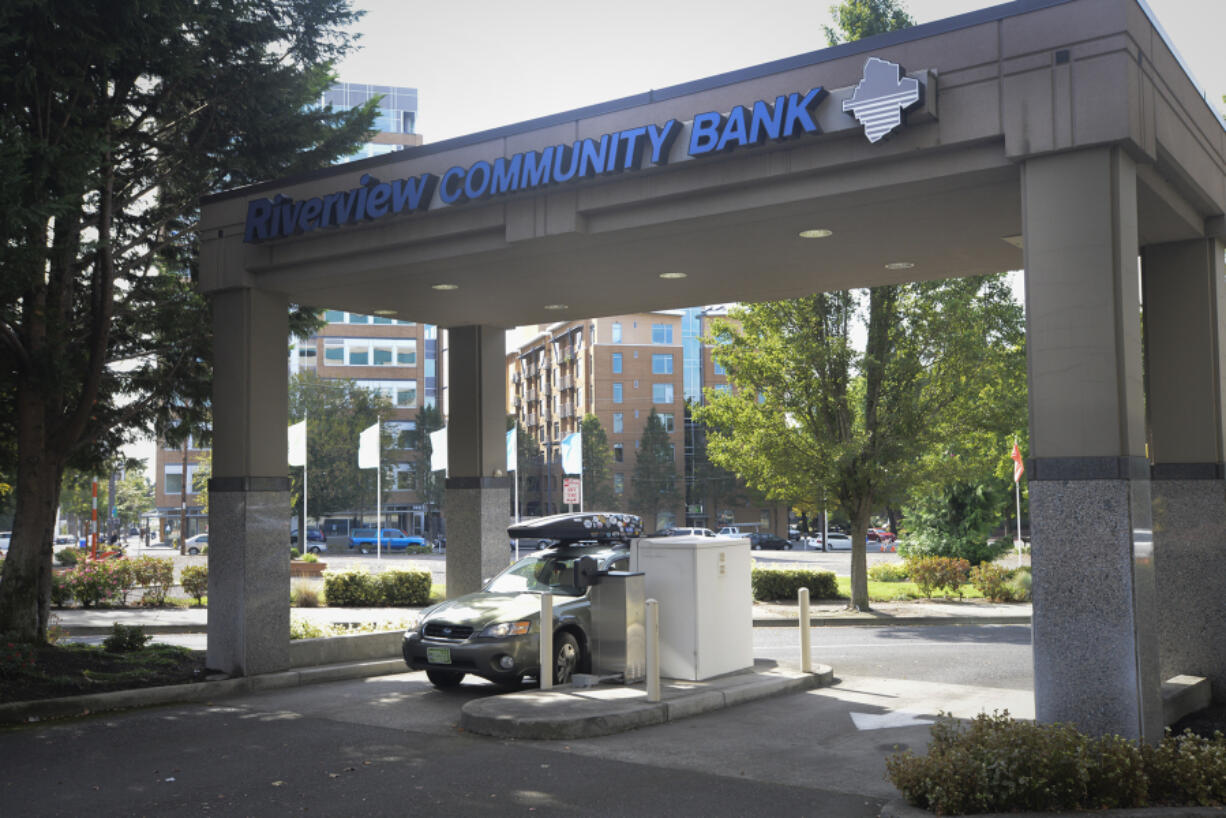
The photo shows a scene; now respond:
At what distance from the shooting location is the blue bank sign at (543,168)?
9948mm

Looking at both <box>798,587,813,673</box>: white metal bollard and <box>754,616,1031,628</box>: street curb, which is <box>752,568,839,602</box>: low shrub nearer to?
<box>754,616,1031,628</box>: street curb

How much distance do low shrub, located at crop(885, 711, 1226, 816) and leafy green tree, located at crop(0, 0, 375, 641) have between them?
956 centimetres

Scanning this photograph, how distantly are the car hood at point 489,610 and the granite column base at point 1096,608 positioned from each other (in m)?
6.01

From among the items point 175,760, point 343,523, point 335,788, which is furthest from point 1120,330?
point 343,523

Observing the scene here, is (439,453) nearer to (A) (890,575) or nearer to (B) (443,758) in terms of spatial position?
(A) (890,575)

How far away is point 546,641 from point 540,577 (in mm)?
2105

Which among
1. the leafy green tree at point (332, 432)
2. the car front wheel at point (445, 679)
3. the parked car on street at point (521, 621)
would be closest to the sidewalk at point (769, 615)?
the car front wheel at point (445, 679)

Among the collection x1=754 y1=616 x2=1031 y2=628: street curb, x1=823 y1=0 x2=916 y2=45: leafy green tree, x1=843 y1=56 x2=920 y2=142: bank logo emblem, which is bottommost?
x1=754 y1=616 x2=1031 y2=628: street curb

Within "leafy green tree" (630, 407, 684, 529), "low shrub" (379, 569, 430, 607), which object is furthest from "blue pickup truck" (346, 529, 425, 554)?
"low shrub" (379, 569, 430, 607)

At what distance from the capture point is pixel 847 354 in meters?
23.1

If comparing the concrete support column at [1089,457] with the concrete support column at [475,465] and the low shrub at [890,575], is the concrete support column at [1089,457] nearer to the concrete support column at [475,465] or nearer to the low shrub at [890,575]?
the concrete support column at [475,465]

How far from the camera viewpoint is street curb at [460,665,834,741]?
984 cm

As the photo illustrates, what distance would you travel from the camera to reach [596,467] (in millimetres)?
83188

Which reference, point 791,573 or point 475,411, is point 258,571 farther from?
point 791,573
